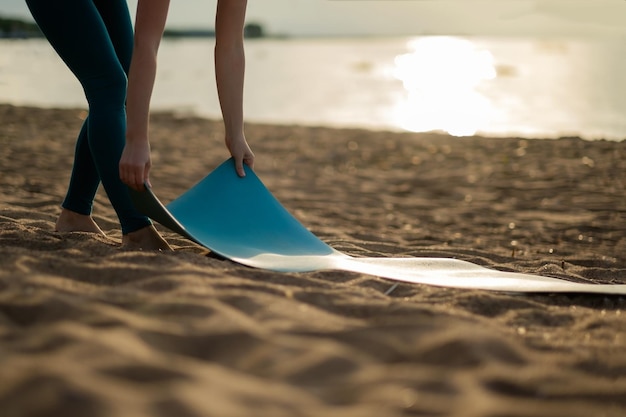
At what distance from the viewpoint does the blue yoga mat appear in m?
2.18

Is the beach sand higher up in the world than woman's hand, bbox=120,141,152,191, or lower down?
lower down

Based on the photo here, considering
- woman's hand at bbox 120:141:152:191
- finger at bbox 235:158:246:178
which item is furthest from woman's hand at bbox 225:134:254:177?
woman's hand at bbox 120:141:152:191

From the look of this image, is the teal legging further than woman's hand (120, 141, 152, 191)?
Yes

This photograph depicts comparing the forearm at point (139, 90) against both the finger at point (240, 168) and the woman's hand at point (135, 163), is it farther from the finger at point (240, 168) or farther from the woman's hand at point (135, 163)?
the finger at point (240, 168)

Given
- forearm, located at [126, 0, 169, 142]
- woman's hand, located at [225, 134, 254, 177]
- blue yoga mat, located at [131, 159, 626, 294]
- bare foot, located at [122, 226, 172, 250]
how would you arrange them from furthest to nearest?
1. woman's hand, located at [225, 134, 254, 177]
2. bare foot, located at [122, 226, 172, 250]
3. blue yoga mat, located at [131, 159, 626, 294]
4. forearm, located at [126, 0, 169, 142]

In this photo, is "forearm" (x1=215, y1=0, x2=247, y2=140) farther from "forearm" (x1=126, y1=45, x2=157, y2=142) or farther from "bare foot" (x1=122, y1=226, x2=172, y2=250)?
"bare foot" (x1=122, y1=226, x2=172, y2=250)

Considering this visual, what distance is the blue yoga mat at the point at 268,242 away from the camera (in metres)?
2.18

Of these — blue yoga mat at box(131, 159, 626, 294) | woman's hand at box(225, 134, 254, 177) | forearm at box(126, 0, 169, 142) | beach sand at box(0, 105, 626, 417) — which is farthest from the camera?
woman's hand at box(225, 134, 254, 177)

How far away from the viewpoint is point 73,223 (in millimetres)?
2574

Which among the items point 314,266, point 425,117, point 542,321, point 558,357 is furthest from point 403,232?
point 425,117

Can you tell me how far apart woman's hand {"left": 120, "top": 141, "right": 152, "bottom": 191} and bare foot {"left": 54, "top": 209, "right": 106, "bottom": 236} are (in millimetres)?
546

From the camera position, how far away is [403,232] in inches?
154

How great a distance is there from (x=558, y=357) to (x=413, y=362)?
35 cm

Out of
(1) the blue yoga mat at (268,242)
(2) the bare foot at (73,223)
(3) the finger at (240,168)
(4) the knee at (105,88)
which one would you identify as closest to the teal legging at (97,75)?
(4) the knee at (105,88)
